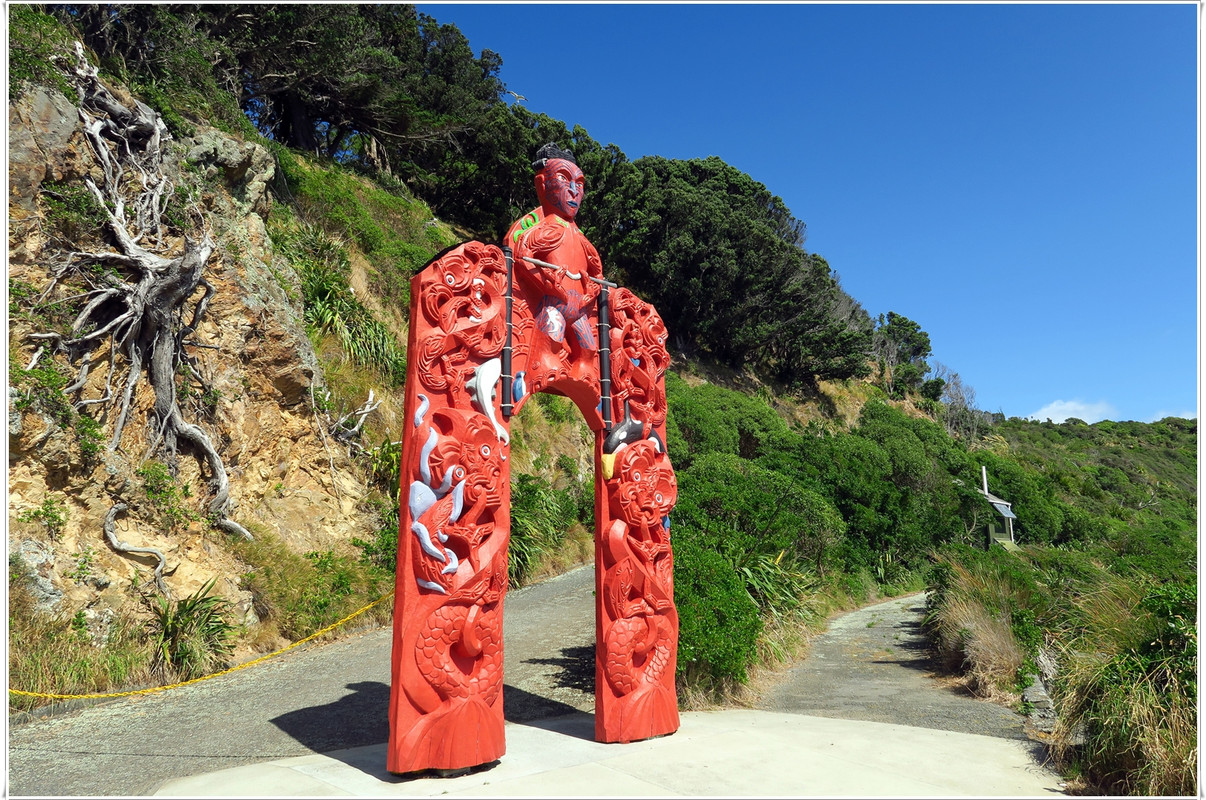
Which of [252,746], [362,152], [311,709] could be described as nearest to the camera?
[252,746]

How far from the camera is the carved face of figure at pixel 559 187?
18.1ft

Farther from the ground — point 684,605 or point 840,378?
point 840,378

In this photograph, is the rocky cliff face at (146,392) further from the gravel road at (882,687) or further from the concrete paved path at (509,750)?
the gravel road at (882,687)

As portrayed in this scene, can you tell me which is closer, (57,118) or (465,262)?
(465,262)

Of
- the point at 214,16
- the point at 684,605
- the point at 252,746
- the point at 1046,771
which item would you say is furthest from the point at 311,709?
the point at 214,16

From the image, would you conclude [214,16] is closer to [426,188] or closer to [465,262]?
[426,188]

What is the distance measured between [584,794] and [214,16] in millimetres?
16637

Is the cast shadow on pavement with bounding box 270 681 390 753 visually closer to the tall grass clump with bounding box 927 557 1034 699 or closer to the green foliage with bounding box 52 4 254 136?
the tall grass clump with bounding box 927 557 1034 699

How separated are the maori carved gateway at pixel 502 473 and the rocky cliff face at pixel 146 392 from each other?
4.31 m

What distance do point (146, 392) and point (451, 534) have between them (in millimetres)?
5764

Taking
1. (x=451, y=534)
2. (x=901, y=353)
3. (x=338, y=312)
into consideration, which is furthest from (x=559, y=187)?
(x=901, y=353)

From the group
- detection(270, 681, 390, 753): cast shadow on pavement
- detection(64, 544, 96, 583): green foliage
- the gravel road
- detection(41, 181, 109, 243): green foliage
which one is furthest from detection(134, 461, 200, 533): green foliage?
the gravel road

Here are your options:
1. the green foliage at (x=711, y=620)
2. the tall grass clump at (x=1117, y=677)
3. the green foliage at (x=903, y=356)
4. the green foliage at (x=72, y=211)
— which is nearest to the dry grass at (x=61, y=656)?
the green foliage at (x=72, y=211)

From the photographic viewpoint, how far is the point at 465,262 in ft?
15.6
